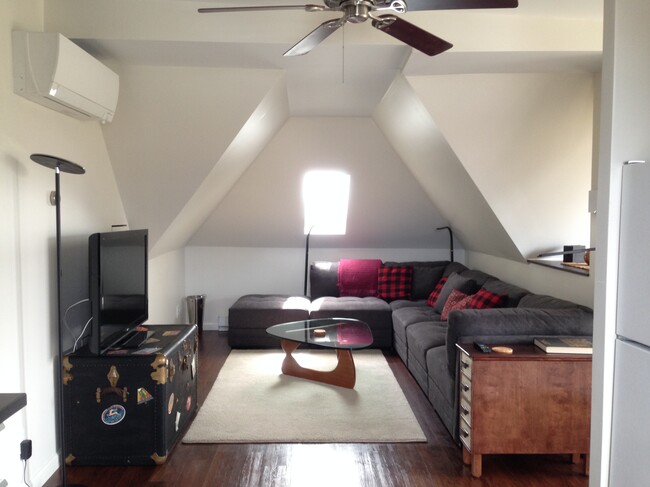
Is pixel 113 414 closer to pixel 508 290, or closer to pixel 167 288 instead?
pixel 167 288

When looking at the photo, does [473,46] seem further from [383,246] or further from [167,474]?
[383,246]

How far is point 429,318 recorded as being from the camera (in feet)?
14.5

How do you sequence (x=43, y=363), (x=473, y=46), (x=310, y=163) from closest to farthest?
(x=43, y=363) < (x=473, y=46) < (x=310, y=163)

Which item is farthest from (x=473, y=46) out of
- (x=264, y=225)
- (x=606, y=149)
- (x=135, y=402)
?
(x=264, y=225)

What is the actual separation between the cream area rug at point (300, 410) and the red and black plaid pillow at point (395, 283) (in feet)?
4.10

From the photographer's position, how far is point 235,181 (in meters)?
5.20

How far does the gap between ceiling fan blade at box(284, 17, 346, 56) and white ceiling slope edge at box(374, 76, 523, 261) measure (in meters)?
1.33

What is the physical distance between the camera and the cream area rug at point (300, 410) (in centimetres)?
304

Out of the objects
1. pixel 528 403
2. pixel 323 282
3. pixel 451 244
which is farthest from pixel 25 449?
pixel 451 244

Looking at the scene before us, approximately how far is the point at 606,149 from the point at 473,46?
5.19ft

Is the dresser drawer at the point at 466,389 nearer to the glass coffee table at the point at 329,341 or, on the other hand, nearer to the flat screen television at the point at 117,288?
the glass coffee table at the point at 329,341

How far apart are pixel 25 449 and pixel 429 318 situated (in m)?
3.24

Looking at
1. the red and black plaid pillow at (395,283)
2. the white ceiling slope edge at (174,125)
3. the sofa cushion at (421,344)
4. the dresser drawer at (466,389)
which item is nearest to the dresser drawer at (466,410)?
the dresser drawer at (466,389)

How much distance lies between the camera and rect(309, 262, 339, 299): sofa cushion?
5723mm
